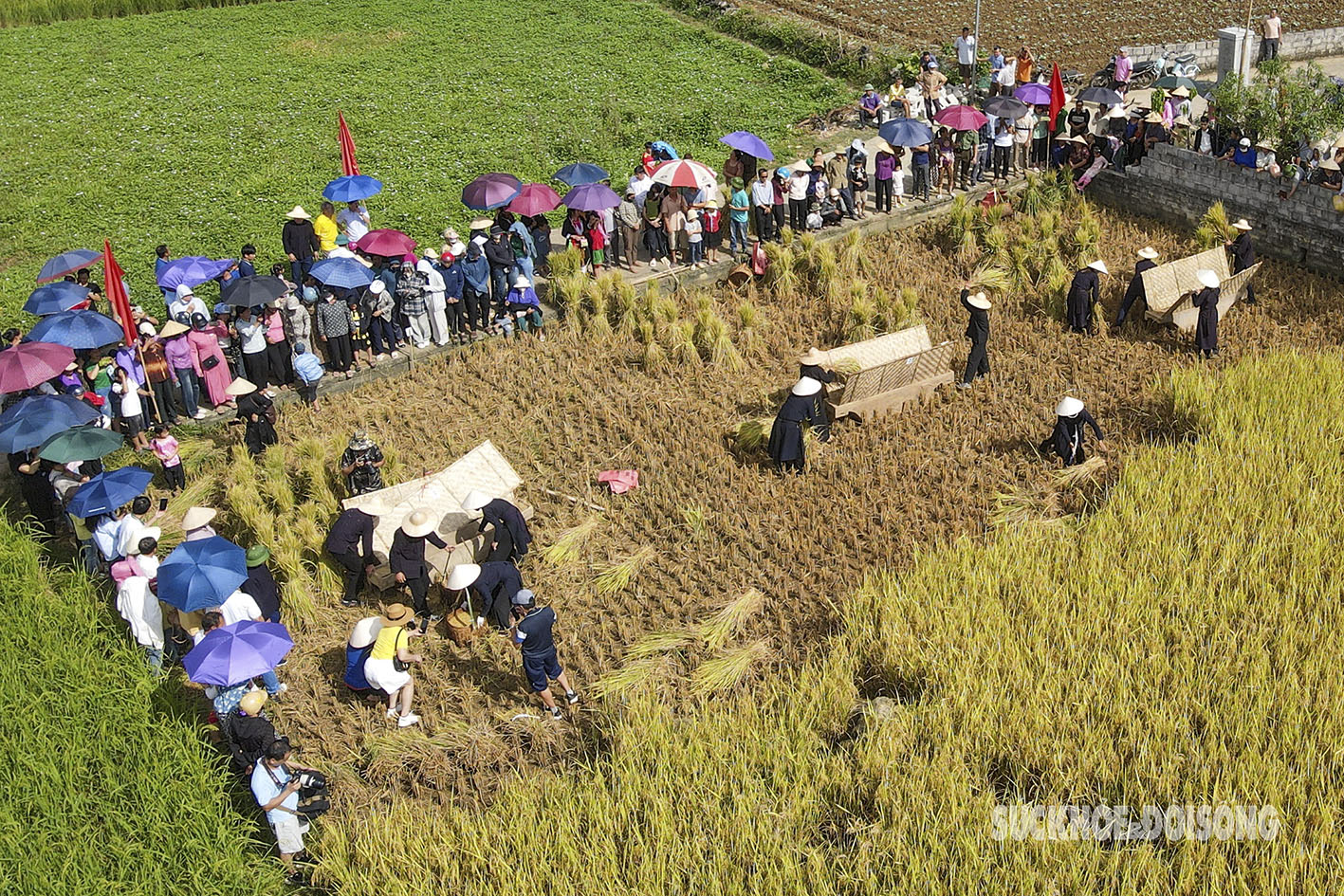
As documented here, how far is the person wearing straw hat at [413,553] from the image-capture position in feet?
33.9

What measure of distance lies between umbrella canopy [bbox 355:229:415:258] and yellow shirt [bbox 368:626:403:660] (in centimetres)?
677

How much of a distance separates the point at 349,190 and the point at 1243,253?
40.8 feet

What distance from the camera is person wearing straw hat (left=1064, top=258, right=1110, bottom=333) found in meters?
14.7

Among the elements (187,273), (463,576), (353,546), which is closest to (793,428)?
(463,576)

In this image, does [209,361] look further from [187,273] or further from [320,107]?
[320,107]

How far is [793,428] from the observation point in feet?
39.7

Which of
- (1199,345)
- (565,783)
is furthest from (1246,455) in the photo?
(565,783)

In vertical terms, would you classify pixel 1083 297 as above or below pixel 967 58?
below

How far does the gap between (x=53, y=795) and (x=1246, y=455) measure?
36.7ft

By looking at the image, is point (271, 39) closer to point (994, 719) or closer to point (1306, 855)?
point (994, 719)

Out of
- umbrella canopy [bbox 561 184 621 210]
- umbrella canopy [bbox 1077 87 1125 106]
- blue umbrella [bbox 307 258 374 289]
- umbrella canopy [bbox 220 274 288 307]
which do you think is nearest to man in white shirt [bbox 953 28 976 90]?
umbrella canopy [bbox 1077 87 1125 106]

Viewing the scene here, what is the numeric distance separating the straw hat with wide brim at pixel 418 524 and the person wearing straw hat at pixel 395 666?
987 mm

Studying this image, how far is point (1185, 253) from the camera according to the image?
16.7 metres

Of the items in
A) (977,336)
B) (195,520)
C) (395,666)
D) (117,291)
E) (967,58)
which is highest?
(967,58)
